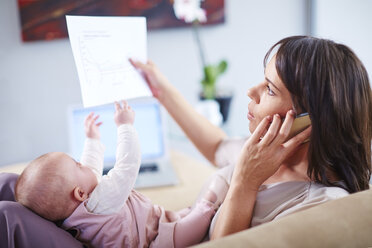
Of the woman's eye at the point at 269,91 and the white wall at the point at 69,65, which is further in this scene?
the white wall at the point at 69,65

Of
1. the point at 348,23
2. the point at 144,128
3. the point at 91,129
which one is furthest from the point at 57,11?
the point at 348,23

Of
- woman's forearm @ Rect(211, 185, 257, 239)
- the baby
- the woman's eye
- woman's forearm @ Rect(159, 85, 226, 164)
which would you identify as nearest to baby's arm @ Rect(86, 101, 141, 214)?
the baby

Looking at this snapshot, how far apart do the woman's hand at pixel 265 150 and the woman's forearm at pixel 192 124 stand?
46 centimetres

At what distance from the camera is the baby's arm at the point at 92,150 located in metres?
Answer: 0.95

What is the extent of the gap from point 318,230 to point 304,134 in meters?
0.31

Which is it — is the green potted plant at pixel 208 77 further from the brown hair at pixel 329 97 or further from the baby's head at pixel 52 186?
the baby's head at pixel 52 186

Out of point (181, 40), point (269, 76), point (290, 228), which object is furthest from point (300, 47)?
point (181, 40)

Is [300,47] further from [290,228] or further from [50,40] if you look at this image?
→ [50,40]

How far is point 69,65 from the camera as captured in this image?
7.22 ft

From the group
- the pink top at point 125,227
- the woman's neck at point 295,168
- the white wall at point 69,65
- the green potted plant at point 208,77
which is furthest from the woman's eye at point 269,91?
the green potted plant at point 208,77

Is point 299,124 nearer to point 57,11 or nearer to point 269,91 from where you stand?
point 269,91

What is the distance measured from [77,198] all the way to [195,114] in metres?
0.61

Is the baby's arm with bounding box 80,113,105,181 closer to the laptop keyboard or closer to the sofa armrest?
the sofa armrest

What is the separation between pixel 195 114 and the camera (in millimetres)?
1348
